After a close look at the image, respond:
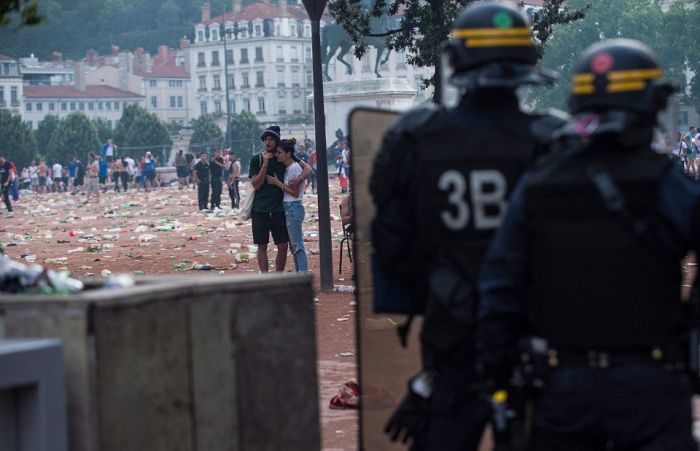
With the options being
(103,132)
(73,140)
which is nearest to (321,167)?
(73,140)

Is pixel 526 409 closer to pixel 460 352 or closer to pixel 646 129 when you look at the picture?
pixel 460 352

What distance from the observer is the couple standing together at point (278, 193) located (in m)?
13.3

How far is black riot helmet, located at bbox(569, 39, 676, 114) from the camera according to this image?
12.4 ft

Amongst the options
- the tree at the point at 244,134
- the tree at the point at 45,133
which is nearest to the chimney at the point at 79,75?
the tree at the point at 45,133

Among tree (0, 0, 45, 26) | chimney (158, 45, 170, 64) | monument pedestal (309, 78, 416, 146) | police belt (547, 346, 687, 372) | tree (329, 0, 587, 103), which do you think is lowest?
police belt (547, 346, 687, 372)

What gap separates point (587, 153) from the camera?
380cm

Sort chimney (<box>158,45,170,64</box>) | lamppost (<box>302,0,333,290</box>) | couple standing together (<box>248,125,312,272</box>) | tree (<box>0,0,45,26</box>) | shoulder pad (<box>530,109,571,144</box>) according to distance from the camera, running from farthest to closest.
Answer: chimney (<box>158,45,170,64</box>) → lamppost (<box>302,0,333,290</box>) → couple standing together (<box>248,125,312,272</box>) → tree (<box>0,0,45,26</box>) → shoulder pad (<box>530,109,571,144</box>)

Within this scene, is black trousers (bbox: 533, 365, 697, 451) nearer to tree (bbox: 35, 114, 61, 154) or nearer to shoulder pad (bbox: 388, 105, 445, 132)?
shoulder pad (bbox: 388, 105, 445, 132)

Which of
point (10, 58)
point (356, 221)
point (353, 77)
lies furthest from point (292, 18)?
point (356, 221)

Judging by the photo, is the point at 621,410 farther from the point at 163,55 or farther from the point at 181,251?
the point at 163,55

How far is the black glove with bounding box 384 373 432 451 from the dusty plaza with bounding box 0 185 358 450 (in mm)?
2600

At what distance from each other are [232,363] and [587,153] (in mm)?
1784

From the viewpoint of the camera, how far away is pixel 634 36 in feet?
344

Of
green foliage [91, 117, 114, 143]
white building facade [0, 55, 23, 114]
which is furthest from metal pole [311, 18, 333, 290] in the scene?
white building facade [0, 55, 23, 114]
